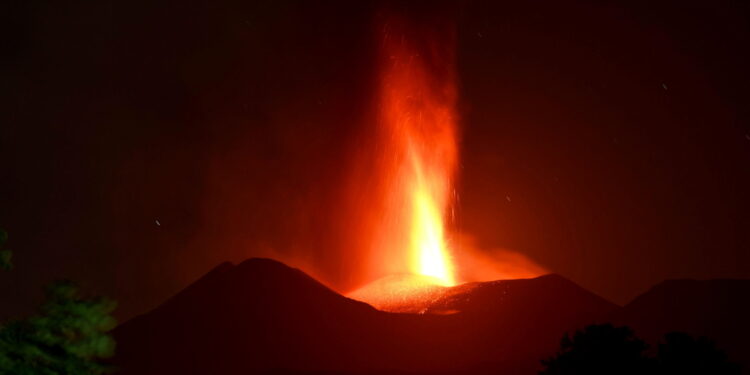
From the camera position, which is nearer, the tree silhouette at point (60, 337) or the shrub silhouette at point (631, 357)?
the tree silhouette at point (60, 337)

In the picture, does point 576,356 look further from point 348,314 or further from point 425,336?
point 348,314

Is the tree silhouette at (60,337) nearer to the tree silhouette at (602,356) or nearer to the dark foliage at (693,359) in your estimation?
the tree silhouette at (602,356)

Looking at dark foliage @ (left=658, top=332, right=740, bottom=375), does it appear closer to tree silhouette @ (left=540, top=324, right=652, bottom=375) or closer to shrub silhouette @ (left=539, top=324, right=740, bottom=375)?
shrub silhouette @ (left=539, top=324, right=740, bottom=375)

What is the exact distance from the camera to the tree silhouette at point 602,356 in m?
27.2

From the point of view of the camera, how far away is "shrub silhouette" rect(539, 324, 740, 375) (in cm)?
2664

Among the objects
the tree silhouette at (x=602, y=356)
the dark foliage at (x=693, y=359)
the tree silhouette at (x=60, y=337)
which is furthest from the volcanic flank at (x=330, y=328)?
the tree silhouette at (x=60, y=337)

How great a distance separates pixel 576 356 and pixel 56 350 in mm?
16811

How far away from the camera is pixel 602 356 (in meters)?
27.5

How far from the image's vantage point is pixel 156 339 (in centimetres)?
8244

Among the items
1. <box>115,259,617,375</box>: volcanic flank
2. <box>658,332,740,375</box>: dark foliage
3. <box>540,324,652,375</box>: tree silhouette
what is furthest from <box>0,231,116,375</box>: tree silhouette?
<box>115,259,617,375</box>: volcanic flank

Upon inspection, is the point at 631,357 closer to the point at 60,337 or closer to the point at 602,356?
the point at 602,356

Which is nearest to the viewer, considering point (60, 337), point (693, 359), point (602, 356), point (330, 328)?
point (60, 337)

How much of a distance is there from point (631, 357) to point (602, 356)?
37.4 inches

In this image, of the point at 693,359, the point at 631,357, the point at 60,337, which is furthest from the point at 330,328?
the point at 60,337
